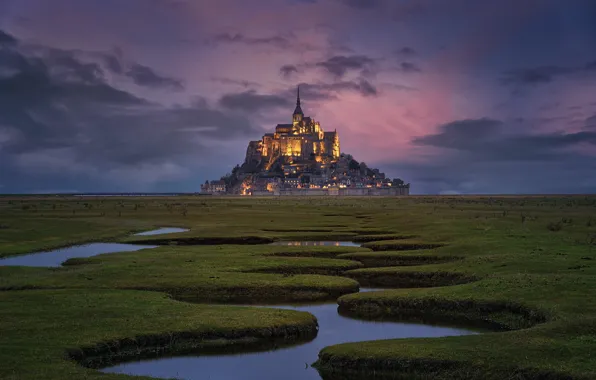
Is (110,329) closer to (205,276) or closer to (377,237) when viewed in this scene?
(205,276)

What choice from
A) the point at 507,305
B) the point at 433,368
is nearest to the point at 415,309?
the point at 507,305

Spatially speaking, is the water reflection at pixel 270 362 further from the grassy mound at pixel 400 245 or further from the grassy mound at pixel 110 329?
the grassy mound at pixel 400 245

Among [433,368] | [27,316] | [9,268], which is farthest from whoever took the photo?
[9,268]

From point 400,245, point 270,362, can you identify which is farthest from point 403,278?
point 270,362

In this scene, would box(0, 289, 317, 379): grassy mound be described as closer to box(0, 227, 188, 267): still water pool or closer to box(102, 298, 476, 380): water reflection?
box(102, 298, 476, 380): water reflection

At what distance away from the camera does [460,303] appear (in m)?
25.0

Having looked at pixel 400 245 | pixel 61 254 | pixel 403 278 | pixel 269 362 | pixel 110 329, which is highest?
pixel 400 245

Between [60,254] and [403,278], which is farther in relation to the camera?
[60,254]

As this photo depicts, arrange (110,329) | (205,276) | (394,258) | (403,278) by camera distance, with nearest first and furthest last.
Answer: (110,329) < (205,276) < (403,278) < (394,258)

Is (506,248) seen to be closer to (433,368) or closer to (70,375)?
(433,368)

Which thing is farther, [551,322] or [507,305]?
[507,305]

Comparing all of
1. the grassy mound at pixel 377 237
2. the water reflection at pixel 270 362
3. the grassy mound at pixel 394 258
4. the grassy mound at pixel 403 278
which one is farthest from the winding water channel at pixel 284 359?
the grassy mound at pixel 377 237

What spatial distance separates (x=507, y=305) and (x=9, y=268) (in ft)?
90.4

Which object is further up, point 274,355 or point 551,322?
point 551,322
